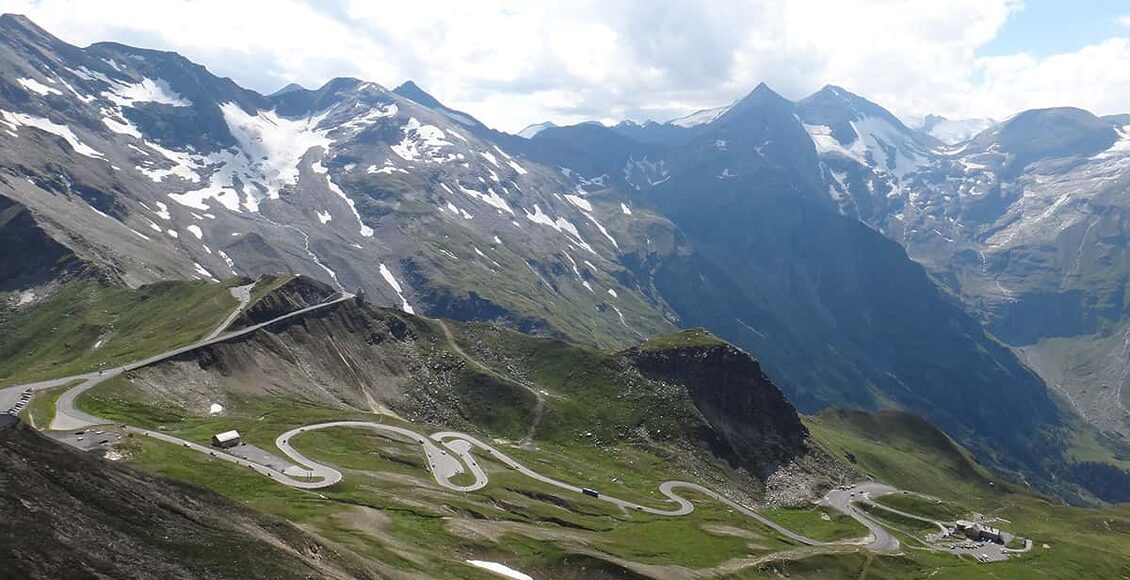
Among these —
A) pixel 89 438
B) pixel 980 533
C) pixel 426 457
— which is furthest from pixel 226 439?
pixel 980 533

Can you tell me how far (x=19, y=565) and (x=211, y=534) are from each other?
16.9 metres

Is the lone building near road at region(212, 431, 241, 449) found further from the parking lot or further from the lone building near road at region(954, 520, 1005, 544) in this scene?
the lone building near road at region(954, 520, 1005, 544)

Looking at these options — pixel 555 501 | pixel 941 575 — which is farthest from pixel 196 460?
pixel 941 575

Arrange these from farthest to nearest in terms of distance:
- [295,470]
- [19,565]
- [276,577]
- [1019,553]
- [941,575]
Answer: [1019,553] → [941,575] → [295,470] → [276,577] → [19,565]

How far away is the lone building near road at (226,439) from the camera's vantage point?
126 meters

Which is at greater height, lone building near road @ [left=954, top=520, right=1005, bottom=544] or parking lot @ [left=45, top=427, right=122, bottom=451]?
parking lot @ [left=45, top=427, right=122, bottom=451]

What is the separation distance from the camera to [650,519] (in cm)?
15100

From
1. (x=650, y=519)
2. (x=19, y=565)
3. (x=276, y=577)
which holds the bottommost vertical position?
(x=650, y=519)

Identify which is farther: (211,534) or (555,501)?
(555,501)

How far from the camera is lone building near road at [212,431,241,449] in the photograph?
126 meters

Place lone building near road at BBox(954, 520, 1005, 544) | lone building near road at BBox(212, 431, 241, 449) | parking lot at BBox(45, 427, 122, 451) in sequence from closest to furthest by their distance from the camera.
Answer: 1. parking lot at BBox(45, 427, 122, 451)
2. lone building near road at BBox(212, 431, 241, 449)
3. lone building near road at BBox(954, 520, 1005, 544)

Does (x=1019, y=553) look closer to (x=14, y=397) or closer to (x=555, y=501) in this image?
(x=555, y=501)

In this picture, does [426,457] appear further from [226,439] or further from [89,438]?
[89,438]

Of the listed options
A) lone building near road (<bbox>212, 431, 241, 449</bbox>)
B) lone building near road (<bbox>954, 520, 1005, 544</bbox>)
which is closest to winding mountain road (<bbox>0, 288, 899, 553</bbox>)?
lone building near road (<bbox>212, 431, 241, 449</bbox>)
